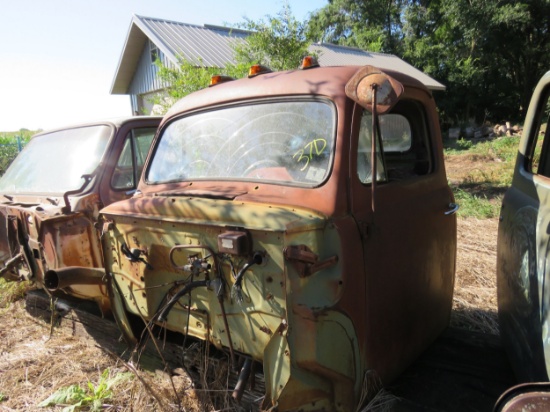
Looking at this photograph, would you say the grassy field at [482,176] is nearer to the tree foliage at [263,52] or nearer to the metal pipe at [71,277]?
the tree foliage at [263,52]

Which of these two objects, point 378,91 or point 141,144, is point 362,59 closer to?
point 141,144

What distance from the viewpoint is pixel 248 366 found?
7.27 ft

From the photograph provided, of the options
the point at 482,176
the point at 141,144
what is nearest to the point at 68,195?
the point at 141,144

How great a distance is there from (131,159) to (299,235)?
2974 mm

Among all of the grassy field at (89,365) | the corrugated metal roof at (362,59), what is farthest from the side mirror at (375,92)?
the corrugated metal roof at (362,59)

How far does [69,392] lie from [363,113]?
2768 mm

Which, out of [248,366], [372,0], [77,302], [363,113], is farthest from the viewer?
[372,0]

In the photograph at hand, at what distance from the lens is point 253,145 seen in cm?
268

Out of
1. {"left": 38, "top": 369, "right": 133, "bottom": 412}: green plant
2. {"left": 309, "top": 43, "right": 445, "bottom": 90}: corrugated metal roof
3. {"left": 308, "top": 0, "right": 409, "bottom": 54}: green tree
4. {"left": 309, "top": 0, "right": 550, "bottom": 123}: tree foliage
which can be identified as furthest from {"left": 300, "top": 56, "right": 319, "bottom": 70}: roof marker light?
{"left": 308, "top": 0, "right": 409, "bottom": 54}: green tree

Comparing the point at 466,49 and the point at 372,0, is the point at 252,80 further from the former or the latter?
the point at 372,0

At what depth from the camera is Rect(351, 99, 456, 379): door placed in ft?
7.47

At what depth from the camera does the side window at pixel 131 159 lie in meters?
4.17

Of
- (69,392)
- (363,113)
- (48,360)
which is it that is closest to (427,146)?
(363,113)

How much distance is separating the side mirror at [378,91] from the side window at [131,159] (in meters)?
2.79
